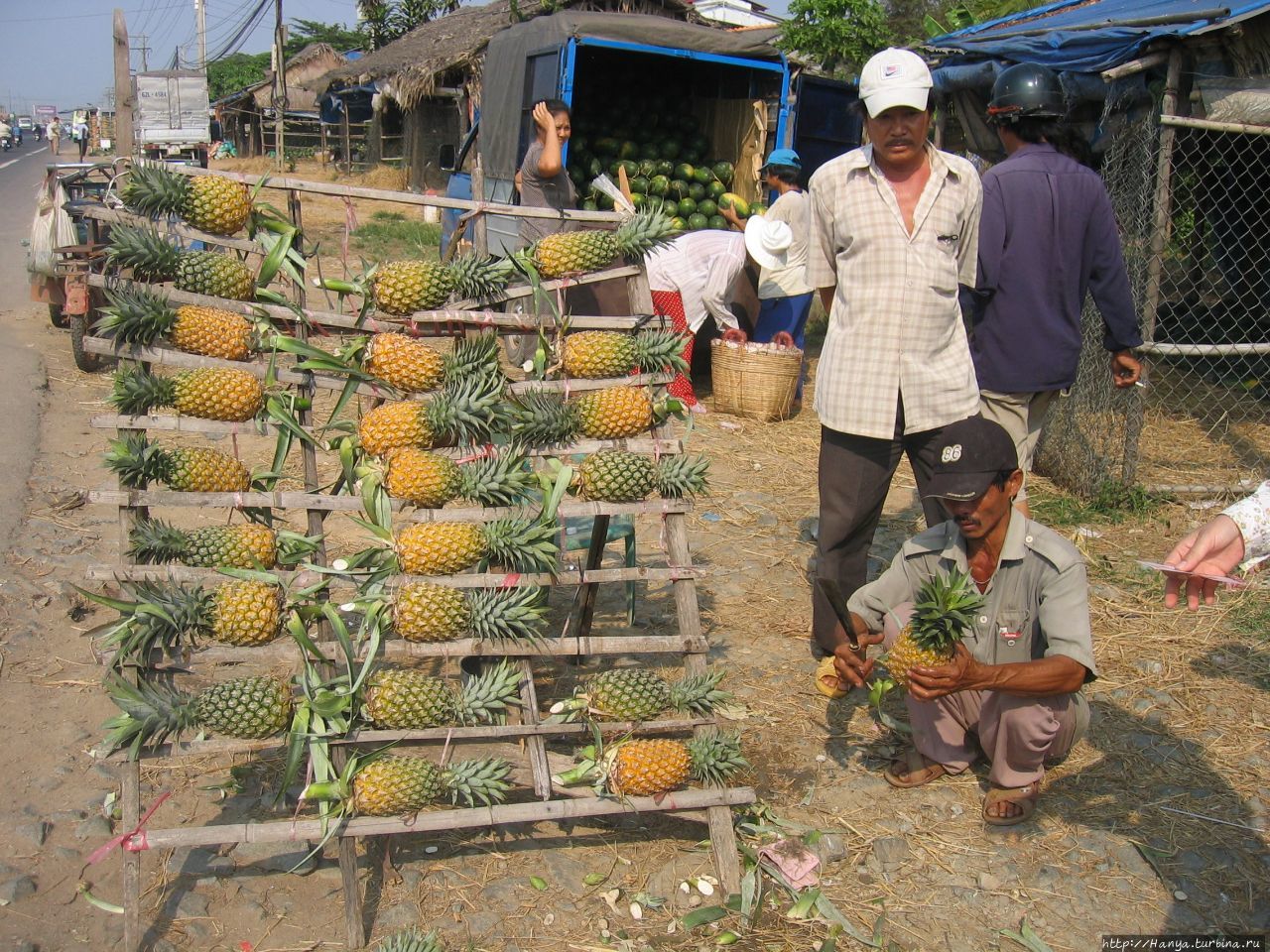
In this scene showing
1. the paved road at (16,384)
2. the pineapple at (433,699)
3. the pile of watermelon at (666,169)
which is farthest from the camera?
the pile of watermelon at (666,169)

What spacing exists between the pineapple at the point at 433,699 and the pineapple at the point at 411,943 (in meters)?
0.58

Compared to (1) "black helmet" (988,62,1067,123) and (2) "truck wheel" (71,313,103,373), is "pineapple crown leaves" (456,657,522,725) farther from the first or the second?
(2) "truck wheel" (71,313,103,373)

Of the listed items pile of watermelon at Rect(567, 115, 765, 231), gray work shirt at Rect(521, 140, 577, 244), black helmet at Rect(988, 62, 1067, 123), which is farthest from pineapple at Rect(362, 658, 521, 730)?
pile of watermelon at Rect(567, 115, 765, 231)

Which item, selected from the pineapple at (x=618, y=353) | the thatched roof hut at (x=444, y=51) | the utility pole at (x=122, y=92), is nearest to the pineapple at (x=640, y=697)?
the pineapple at (x=618, y=353)

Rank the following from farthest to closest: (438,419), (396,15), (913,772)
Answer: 1. (396,15)
2. (913,772)
3. (438,419)

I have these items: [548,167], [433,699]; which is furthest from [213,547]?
[548,167]

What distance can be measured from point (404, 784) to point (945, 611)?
164cm

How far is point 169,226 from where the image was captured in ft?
10.4

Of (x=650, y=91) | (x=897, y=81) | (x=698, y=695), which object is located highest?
(x=650, y=91)

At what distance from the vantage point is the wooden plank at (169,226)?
312cm

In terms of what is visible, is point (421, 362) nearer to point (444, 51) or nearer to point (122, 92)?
point (122, 92)

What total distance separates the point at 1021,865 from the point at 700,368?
22.2ft

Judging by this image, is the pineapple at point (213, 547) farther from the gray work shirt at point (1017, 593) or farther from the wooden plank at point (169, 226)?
the gray work shirt at point (1017, 593)

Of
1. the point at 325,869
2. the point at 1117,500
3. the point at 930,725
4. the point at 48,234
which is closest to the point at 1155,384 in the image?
the point at 1117,500
